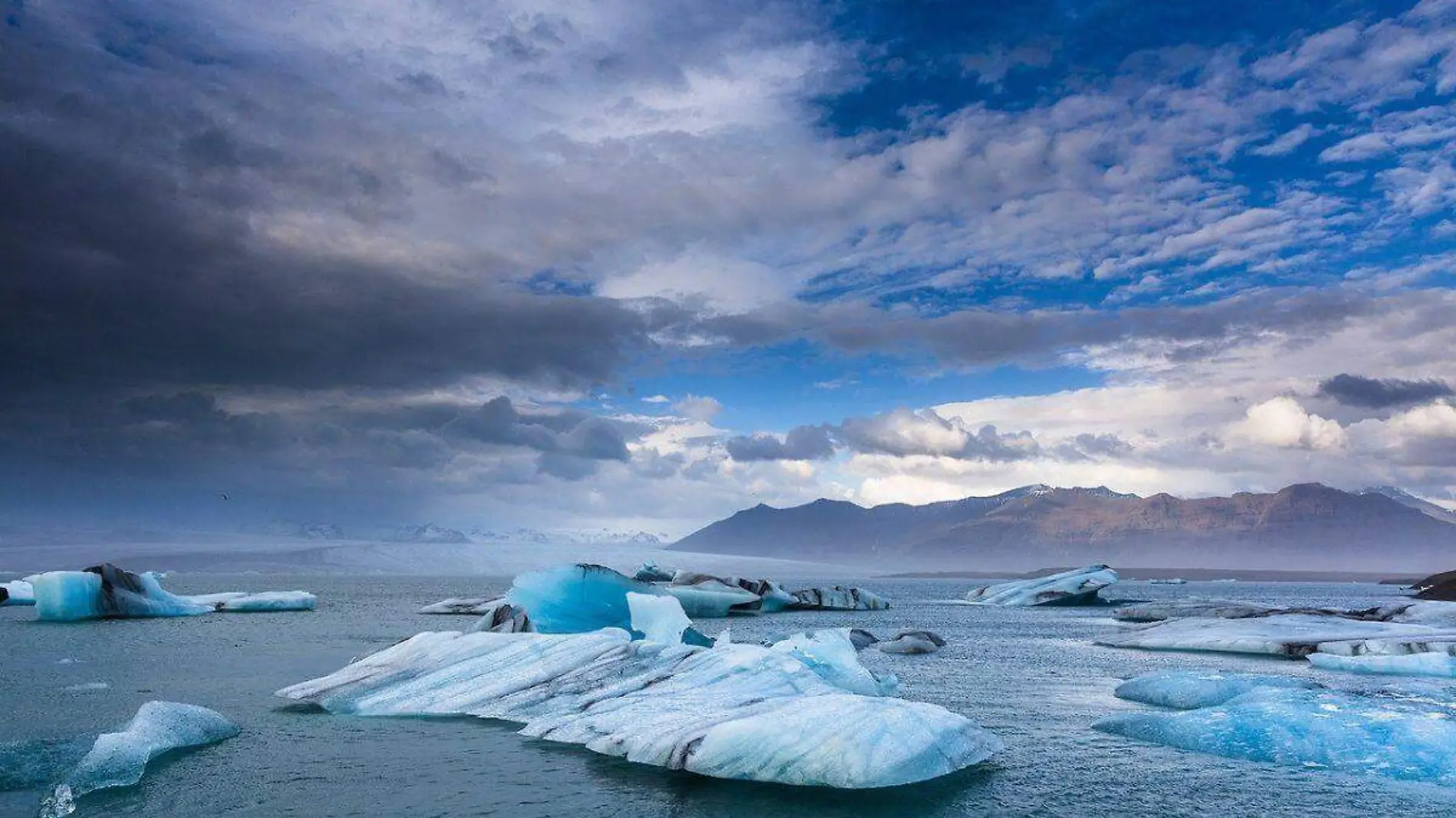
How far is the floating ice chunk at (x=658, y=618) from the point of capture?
68.6 feet

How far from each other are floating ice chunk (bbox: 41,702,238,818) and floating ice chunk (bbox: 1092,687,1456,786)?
12.8 metres

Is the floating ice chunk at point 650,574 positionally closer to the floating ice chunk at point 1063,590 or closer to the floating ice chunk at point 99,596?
the floating ice chunk at point 99,596

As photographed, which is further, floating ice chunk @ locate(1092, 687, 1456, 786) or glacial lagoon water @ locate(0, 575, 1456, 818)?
floating ice chunk @ locate(1092, 687, 1456, 786)

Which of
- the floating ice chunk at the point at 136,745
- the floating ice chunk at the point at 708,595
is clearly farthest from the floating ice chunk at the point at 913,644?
the floating ice chunk at the point at 136,745

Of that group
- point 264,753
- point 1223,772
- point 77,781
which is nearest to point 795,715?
point 1223,772

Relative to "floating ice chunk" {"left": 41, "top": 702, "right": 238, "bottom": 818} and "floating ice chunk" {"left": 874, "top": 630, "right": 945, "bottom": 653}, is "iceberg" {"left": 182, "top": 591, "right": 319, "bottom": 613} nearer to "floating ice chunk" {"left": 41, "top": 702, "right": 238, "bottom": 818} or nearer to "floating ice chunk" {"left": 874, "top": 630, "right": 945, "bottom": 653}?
"floating ice chunk" {"left": 874, "top": 630, "right": 945, "bottom": 653}

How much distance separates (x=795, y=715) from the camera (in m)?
10.8

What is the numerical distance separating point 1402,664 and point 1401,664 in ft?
0.06

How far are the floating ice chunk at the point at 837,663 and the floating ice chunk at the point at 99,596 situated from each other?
3534 centimetres

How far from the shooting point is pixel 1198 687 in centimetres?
1623

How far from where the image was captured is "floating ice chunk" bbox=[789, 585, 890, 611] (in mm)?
54938

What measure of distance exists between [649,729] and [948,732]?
3.62m

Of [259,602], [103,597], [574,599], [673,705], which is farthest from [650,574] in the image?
[673,705]

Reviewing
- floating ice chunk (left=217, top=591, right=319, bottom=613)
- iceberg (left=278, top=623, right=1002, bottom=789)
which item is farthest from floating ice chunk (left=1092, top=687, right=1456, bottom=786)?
floating ice chunk (left=217, top=591, right=319, bottom=613)
